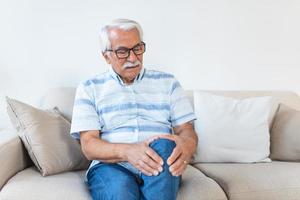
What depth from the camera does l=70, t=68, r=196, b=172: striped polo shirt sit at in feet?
5.52

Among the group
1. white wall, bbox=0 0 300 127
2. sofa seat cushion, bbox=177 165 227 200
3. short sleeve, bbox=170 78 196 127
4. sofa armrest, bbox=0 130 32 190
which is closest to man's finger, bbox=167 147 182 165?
sofa seat cushion, bbox=177 165 227 200

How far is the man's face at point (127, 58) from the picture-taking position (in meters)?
1.69

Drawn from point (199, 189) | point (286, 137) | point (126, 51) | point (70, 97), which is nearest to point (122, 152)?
point (199, 189)

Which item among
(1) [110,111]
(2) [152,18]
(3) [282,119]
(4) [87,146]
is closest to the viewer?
(4) [87,146]

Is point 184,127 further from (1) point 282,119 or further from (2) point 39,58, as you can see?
(2) point 39,58

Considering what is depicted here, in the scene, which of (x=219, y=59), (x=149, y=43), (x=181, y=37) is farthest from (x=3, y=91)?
(x=219, y=59)

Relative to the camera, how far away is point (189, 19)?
2523 mm

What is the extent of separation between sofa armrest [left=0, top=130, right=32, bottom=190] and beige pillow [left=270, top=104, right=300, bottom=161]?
134cm

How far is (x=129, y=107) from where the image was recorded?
173 cm

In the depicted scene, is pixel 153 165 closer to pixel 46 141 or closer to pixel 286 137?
pixel 46 141

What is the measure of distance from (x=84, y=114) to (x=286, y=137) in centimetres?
116

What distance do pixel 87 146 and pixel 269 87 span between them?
156cm

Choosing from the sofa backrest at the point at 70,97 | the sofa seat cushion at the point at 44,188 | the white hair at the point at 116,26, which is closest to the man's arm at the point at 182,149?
the sofa seat cushion at the point at 44,188

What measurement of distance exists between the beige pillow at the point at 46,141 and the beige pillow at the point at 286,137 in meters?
1.07
